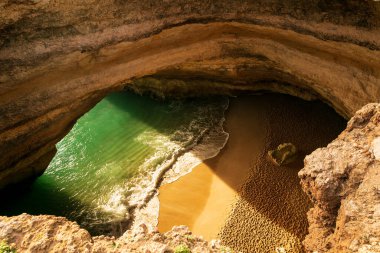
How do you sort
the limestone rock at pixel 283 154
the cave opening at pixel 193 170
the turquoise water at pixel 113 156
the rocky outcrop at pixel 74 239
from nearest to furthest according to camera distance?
1. the rocky outcrop at pixel 74 239
2. the cave opening at pixel 193 170
3. the turquoise water at pixel 113 156
4. the limestone rock at pixel 283 154

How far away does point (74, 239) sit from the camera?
162 inches

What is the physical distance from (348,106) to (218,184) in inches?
151

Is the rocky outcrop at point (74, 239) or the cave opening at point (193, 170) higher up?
the cave opening at point (193, 170)

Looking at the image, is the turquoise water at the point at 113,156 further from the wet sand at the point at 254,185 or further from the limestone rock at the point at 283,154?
the limestone rock at the point at 283,154

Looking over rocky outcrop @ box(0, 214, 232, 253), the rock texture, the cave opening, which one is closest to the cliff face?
the rock texture

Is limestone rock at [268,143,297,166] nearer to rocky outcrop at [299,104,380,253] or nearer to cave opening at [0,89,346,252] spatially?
cave opening at [0,89,346,252]

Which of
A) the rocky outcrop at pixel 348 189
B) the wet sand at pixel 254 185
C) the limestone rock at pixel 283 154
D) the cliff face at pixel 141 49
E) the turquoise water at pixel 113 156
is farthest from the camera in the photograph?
the limestone rock at pixel 283 154

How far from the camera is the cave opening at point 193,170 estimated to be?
7844 mm

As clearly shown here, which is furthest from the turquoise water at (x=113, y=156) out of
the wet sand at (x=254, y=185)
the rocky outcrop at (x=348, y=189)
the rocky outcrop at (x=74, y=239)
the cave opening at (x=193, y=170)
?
the rocky outcrop at (x=348, y=189)

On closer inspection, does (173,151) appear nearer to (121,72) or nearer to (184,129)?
(184,129)

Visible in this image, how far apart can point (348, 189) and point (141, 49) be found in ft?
20.7

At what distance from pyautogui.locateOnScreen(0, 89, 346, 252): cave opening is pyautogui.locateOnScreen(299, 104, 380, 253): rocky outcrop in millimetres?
2850

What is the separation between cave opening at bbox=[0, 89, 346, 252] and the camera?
784 centimetres

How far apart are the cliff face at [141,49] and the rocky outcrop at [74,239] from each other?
152 inches
